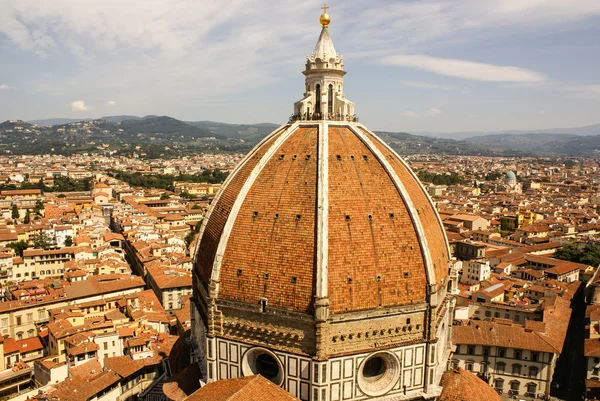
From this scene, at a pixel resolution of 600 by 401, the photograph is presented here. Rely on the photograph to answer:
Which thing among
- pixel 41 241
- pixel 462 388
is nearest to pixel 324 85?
pixel 462 388

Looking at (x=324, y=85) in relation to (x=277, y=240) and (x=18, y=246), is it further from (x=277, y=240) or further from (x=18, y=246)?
(x=18, y=246)

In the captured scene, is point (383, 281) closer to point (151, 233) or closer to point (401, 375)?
point (401, 375)

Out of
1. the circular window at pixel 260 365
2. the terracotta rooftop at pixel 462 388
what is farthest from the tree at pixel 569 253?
the circular window at pixel 260 365

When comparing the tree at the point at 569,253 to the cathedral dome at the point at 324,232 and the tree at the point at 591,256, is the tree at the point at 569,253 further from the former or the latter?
the cathedral dome at the point at 324,232

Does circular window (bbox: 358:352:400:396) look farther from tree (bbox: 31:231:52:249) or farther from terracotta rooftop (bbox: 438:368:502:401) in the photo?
tree (bbox: 31:231:52:249)

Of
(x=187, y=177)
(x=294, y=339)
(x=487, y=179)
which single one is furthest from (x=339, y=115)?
(x=487, y=179)

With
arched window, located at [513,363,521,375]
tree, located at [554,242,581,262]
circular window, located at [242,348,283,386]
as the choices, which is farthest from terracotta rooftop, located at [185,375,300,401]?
tree, located at [554,242,581,262]
